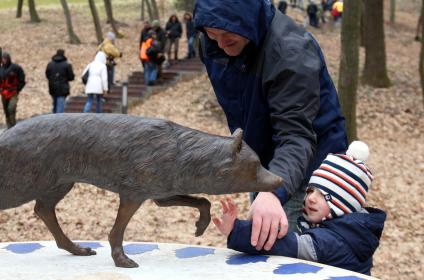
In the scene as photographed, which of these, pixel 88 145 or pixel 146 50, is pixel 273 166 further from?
pixel 146 50

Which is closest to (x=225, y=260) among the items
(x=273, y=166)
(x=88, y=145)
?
(x=273, y=166)

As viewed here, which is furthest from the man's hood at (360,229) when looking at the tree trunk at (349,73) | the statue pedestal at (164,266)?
the tree trunk at (349,73)

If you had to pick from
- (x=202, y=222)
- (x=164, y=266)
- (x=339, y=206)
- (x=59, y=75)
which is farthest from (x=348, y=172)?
(x=59, y=75)

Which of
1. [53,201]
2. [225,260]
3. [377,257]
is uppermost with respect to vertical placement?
[53,201]

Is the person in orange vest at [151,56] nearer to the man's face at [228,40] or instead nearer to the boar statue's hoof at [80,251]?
the boar statue's hoof at [80,251]

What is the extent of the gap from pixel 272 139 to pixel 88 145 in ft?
2.76

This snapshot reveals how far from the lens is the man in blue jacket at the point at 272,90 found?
8.78 feet

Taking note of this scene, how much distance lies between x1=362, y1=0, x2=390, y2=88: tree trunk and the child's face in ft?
42.2

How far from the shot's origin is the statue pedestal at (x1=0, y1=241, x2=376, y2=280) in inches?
107

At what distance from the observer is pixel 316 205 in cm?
302

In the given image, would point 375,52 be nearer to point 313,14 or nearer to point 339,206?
point 339,206

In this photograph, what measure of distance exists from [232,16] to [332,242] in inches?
43.9

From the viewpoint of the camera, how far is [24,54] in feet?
69.6

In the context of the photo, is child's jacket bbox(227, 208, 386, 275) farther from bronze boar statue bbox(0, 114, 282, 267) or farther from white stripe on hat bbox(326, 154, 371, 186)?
bronze boar statue bbox(0, 114, 282, 267)
